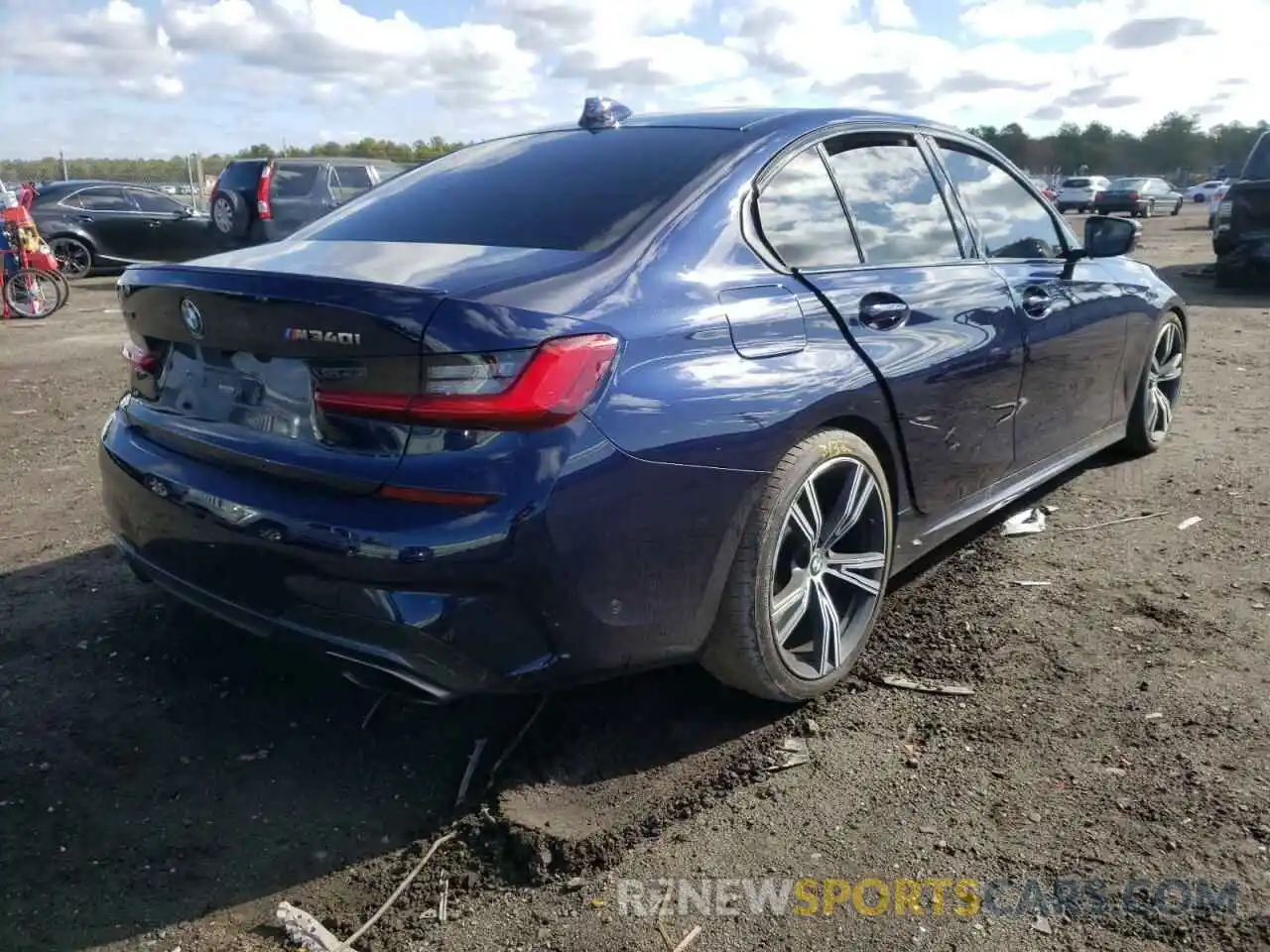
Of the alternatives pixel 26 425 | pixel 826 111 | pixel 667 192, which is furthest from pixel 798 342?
pixel 26 425

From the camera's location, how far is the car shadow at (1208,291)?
12023mm

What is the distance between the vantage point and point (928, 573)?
3.96 m

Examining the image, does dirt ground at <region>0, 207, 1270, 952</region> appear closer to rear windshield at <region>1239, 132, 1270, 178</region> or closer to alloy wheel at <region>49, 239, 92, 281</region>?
rear windshield at <region>1239, 132, 1270, 178</region>

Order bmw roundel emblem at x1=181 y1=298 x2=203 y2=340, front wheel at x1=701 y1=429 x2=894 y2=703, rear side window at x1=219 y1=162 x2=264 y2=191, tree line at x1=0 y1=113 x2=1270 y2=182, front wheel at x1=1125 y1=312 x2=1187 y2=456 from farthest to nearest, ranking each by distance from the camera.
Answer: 1. tree line at x1=0 y1=113 x2=1270 y2=182
2. rear side window at x1=219 y1=162 x2=264 y2=191
3. front wheel at x1=1125 y1=312 x2=1187 y2=456
4. front wheel at x1=701 y1=429 x2=894 y2=703
5. bmw roundel emblem at x1=181 y1=298 x2=203 y2=340

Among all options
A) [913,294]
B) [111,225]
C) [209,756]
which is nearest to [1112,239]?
[913,294]

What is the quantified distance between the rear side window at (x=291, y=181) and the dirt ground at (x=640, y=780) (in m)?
12.1

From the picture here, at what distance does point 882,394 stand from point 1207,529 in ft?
7.28

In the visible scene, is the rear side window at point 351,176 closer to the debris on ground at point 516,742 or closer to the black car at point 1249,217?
the black car at point 1249,217

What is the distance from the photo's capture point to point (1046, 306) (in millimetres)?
3932

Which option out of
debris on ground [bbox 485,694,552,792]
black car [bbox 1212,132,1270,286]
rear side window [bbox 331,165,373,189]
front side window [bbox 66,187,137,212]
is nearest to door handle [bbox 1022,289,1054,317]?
debris on ground [bbox 485,694,552,792]

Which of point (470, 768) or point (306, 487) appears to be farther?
point (470, 768)

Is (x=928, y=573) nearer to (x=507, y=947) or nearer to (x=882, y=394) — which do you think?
(x=882, y=394)

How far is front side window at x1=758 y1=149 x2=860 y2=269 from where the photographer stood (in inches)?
114

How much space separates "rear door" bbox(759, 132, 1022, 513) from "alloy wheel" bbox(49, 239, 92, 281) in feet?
51.2
